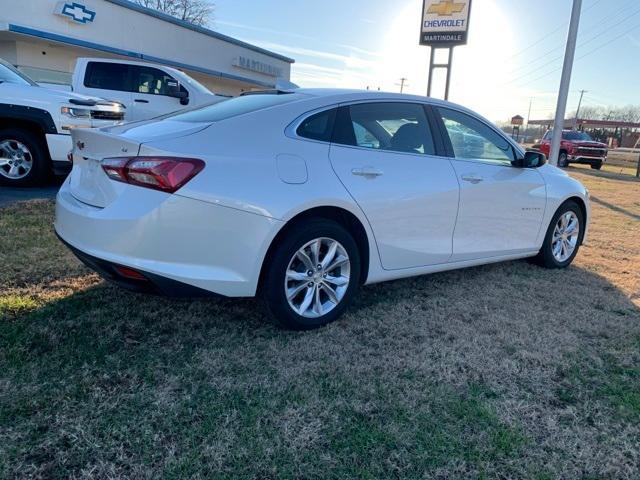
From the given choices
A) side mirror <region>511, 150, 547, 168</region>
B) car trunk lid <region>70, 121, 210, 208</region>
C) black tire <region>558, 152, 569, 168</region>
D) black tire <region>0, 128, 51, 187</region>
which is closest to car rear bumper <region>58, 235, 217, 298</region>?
car trunk lid <region>70, 121, 210, 208</region>

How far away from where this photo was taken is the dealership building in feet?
56.1

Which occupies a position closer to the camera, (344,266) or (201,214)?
(201,214)

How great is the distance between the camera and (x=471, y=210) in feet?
13.5

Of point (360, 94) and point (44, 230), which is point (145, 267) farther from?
point (44, 230)

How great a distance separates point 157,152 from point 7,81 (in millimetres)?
5249

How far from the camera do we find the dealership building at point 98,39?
56.1 ft

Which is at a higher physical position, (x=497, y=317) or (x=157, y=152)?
(x=157, y=152)

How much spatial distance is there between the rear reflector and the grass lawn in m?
0.44

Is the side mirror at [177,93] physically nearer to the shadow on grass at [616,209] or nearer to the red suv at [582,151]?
the shadow on grass at [616,209]

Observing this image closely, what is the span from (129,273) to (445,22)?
890 inches

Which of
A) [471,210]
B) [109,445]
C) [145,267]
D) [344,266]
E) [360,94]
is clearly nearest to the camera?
[109,445]

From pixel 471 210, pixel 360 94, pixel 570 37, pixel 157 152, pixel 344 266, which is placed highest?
pixel 570 37

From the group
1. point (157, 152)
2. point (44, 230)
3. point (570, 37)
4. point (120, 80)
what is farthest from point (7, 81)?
point (570, 37)

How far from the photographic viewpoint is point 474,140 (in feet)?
14.2
